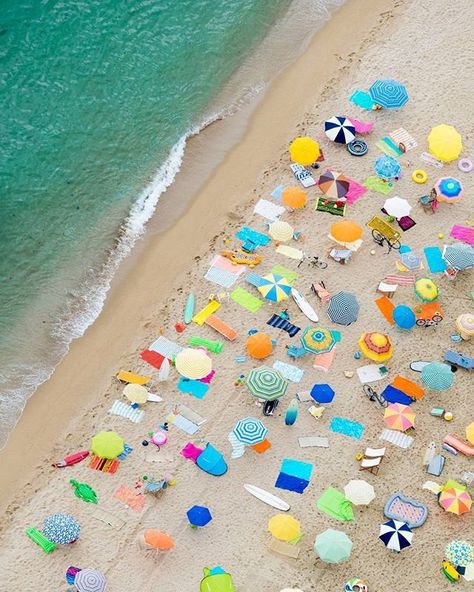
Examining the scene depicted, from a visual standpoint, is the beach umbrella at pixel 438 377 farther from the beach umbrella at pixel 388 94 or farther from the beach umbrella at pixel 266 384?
the beach umbrella at pixel 388 94

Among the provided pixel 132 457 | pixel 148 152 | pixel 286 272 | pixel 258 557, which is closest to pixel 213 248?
pixel 286 272

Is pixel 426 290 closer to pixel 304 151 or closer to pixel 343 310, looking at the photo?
pixel 343 310

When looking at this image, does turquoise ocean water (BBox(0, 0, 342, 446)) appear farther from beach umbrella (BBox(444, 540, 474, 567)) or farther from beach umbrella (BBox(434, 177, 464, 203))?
beach umbrella (BBox(444, 540, 474, 567))

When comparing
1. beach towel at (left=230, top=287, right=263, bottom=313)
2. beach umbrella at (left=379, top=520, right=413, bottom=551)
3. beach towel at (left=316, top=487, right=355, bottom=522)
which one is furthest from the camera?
beach towel at (left=230, top=287, right=263, bottom=313)

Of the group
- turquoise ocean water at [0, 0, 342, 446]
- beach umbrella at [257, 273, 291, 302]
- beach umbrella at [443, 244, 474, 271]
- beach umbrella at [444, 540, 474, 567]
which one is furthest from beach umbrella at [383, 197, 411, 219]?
beach umbrella at [444, 540, 474, 567]

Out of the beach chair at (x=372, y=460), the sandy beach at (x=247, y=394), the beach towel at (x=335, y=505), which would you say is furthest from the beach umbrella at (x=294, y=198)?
the beach towel at (x=335, y=505)

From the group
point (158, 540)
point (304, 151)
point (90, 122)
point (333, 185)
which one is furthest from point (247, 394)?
point (90, 122)
